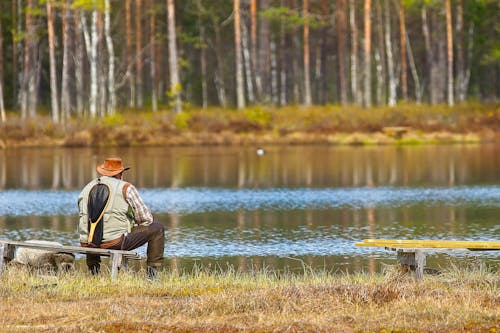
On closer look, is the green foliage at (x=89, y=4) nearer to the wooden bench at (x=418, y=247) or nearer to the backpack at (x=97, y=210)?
the backpack at (x=97, y=210)

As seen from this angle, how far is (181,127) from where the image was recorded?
53.6 metres

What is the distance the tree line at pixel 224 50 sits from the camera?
188 feet

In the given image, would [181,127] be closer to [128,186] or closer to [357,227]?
[357,227]

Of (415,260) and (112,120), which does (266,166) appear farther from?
(415,260)

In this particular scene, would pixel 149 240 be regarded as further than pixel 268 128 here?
No

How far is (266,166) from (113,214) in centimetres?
2664

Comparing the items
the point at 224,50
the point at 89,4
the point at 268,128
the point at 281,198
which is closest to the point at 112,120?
the point at 89,4

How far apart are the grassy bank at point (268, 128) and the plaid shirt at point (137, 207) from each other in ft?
127

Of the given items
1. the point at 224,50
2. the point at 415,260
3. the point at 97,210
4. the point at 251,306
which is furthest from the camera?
the point at 224,50

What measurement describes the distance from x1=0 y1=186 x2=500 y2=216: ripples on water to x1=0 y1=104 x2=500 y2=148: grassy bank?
67.6ft

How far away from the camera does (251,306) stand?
406 inches

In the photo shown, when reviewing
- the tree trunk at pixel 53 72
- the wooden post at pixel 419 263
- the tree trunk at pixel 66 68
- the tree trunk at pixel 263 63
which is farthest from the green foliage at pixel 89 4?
the wooden post at pixel 419 263

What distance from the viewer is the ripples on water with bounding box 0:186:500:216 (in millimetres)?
27281

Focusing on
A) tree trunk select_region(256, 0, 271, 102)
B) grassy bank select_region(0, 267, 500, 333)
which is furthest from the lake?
tree trunk select_region(256, 0, 271, 102)
